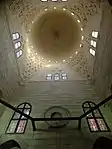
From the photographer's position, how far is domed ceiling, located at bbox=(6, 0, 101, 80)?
430 inches

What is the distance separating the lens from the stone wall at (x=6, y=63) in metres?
9.48

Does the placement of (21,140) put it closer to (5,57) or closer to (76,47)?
(5,57)

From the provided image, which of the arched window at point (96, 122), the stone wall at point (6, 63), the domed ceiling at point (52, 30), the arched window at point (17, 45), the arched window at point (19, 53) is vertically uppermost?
the domed ceiling at point (52, 30)

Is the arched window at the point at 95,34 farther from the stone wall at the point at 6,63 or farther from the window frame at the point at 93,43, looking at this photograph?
the stone wall at the point at 6,63

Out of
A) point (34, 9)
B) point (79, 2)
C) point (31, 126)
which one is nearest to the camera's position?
point (31, 126)

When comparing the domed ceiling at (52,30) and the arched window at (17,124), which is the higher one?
the domed ceiling at (52,30)

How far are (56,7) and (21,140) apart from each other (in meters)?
7.10

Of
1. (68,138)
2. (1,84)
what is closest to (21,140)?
(68,138)

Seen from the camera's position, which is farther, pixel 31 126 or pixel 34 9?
pixel 34 9

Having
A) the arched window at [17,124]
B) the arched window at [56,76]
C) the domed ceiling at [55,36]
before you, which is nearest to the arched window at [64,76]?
the arched window at [56,76]

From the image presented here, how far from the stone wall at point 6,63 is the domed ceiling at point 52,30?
1.81 feet

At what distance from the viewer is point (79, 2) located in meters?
10.9

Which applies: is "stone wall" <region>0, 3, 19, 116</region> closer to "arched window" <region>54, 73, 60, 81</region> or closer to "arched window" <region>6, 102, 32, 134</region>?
"arched window" <region>6, 102, 32, 134</region>

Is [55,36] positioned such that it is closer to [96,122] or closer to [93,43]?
[93,43]
